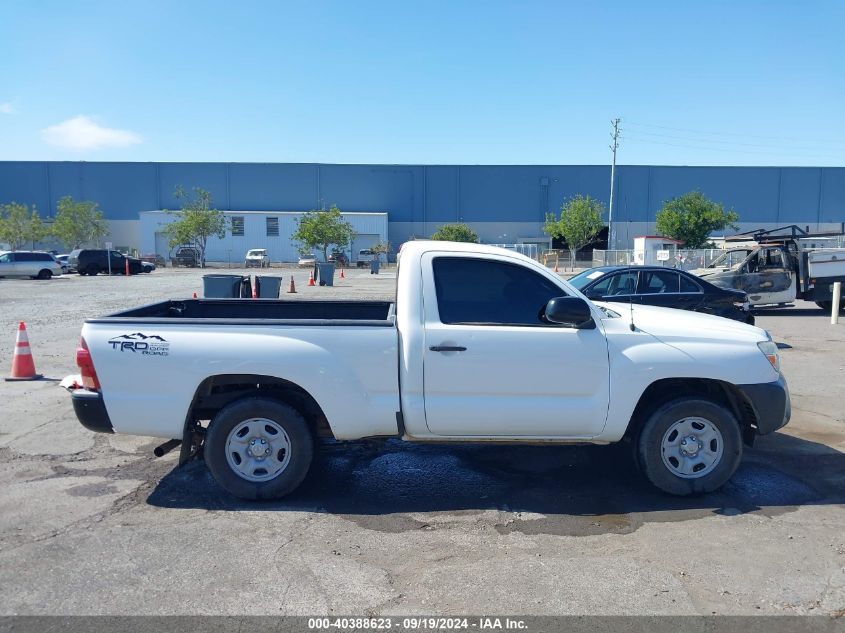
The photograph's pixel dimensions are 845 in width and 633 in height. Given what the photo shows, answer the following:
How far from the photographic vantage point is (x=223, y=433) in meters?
5.25

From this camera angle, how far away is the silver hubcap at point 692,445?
5363 millimetres

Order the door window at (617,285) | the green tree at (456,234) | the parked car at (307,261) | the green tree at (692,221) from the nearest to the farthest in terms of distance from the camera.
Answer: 1. the door window at (617,285)
2. the green tree at (692,221)
3. the green tree at (456,234)
4. the parked car at (307,261)

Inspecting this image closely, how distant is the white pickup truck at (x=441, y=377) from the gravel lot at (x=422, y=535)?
1.57ft

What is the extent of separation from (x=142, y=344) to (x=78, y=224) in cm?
6691

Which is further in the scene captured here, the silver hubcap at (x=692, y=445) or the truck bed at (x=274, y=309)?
the truck bed at (x=274, y=309)

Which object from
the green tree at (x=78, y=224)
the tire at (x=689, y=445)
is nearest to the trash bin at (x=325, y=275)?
the tire at (x=689, y=445)

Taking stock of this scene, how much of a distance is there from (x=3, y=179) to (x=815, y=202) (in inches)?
3247

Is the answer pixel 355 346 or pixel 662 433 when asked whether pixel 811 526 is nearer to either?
pixel 662 433

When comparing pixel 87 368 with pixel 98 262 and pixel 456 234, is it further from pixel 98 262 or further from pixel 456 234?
pixel 456 234

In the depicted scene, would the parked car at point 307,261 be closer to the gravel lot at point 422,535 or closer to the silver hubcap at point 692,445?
the gravel lot at point 422,535

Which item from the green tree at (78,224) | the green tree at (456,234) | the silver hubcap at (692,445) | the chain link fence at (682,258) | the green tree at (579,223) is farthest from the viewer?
the green tree at (78,224)

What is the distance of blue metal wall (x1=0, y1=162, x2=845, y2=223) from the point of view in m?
70.9

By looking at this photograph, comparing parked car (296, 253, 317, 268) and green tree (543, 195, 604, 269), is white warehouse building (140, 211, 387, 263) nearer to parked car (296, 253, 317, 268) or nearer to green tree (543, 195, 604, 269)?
parked car (296, 253, 317, 268)

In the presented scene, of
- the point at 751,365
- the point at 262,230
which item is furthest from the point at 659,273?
the point at 262,230
